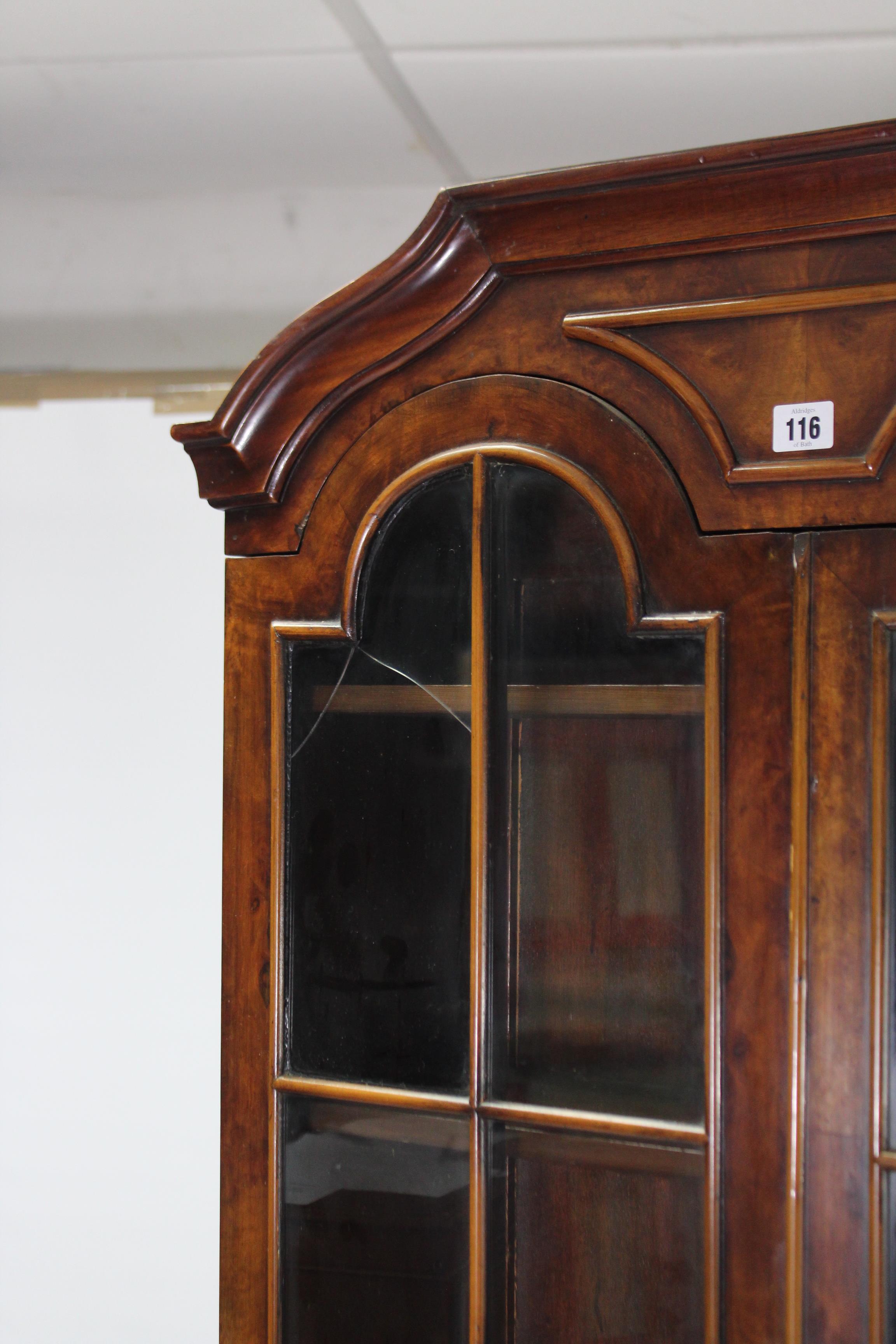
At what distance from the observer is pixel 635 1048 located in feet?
2.52

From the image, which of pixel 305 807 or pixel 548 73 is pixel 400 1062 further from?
pixel 548 73

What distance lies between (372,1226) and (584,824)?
1.07 feet

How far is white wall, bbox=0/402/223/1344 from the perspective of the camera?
1472 millimetres

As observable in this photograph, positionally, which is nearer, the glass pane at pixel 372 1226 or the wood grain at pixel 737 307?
the wood grain at pixel 737 307

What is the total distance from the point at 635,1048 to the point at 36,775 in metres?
1.00

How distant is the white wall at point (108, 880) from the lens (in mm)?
1472

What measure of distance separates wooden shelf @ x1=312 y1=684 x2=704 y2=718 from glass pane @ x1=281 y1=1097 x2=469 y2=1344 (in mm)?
278

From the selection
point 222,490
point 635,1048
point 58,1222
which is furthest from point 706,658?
point 58,1222

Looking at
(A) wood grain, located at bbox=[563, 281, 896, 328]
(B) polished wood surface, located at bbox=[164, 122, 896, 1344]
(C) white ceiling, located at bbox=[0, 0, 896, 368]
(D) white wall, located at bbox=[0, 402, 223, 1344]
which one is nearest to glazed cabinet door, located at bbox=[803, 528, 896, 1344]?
(B) polished wood surface, located at bbox=[164, 122, 896, 1344]

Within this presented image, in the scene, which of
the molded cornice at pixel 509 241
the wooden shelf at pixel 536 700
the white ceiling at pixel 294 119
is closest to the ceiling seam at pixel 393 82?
the white ceiling at pixel 294 119

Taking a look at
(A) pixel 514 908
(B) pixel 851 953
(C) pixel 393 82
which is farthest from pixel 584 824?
(C) pixel 393 82

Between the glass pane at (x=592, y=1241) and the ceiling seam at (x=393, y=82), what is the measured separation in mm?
930

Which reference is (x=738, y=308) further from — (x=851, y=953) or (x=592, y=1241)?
(x=592, y=1241)

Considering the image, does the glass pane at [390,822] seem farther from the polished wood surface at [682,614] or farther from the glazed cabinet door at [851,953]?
the glazed cabinet door at [851,953]
